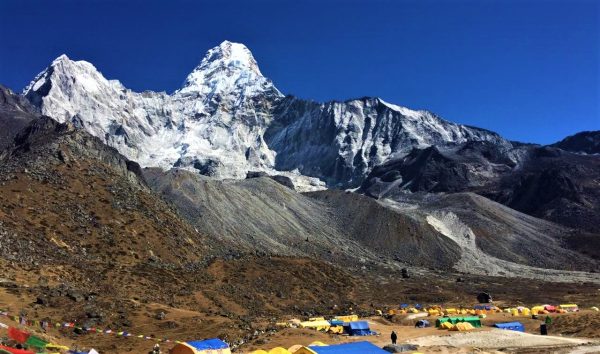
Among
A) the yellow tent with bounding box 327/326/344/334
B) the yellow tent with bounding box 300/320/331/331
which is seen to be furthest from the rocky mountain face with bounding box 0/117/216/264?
the yellow tent with bounding box 327/326/344/334

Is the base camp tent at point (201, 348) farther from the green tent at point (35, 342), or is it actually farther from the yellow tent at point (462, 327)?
the yellow tent at point (462, 327)

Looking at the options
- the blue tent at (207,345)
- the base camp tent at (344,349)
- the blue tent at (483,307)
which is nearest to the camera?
the base camp tent at (344,349)

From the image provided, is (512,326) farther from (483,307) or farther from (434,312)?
(483,307)

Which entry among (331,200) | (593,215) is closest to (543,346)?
(331,200)

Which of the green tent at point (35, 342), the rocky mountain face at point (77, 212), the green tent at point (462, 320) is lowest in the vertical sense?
the green tent at point (462, 320)

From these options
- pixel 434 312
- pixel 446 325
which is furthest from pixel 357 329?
pixel 434 312

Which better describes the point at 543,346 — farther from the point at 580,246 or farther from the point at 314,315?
the point at 580,246

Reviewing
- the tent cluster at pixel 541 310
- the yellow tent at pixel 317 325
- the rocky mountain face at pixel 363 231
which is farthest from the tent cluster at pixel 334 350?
the rocky mountain face at pixel 363 231
